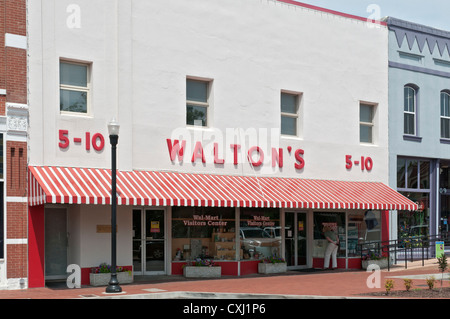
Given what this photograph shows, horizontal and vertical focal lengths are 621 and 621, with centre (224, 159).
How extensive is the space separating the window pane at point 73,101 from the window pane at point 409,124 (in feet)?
44.1

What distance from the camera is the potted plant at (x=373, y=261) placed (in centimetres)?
2275

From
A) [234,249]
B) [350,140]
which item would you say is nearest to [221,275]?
[234,249]

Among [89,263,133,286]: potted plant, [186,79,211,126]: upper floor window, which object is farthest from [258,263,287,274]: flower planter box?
[186,79,211,126]: upper floor window

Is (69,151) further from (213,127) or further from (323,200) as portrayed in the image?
(323,200)

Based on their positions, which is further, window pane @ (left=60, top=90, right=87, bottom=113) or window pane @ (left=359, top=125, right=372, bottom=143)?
window pane @ (left=359, top=125, right=372, bottom=143)

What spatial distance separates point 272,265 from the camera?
20.8 m

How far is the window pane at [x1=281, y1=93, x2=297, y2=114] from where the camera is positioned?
22.0 metres

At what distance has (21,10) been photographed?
1692cm

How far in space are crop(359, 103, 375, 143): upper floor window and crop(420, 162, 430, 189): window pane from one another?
295 cm

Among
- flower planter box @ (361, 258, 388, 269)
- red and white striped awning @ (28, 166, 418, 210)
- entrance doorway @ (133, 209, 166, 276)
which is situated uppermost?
red and white striped awning @ (28, 166, 418, 210)

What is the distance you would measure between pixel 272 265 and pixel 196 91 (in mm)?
6322

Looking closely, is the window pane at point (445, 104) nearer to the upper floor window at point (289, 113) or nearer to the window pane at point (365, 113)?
the window pane at point (365, 113)

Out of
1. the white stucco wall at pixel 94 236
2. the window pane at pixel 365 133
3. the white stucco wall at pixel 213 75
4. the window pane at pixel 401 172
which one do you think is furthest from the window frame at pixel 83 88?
the window pane at pixel 401 172

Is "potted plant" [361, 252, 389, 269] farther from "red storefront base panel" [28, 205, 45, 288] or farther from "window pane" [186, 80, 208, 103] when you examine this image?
"red storefront base panel" [28, 205, 45, 288]
